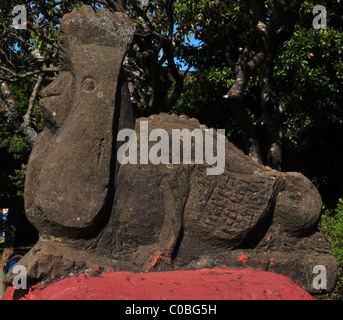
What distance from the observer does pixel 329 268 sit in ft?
14.3

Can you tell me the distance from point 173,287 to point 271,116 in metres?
4.69

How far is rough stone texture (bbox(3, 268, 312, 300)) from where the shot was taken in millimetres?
3311

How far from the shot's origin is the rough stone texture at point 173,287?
331 cm

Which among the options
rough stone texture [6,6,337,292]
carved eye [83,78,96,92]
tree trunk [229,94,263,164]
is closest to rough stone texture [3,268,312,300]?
rough stone texture [6,6,337,292]

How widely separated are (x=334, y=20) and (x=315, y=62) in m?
1.04

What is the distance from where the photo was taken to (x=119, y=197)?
13.1ft

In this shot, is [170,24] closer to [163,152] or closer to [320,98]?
[320,98]

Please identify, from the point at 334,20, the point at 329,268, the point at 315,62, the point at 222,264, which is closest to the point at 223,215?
the point at 222,264

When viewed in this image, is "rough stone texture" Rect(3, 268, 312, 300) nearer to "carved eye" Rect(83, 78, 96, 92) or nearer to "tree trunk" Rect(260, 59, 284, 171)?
"carved eye" Rect(83, 78, 96, 92)

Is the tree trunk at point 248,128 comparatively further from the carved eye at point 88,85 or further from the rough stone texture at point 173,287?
the rough stone texture at point 173,287

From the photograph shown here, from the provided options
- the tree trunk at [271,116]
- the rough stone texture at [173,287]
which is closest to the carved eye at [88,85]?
the rough stone texture at [173,287]

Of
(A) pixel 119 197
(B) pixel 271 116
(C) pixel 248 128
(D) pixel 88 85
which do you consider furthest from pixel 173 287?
(B) pixel 271 116

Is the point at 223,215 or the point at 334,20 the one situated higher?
the point at 334,20

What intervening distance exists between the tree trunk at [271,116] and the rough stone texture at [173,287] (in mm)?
3652
